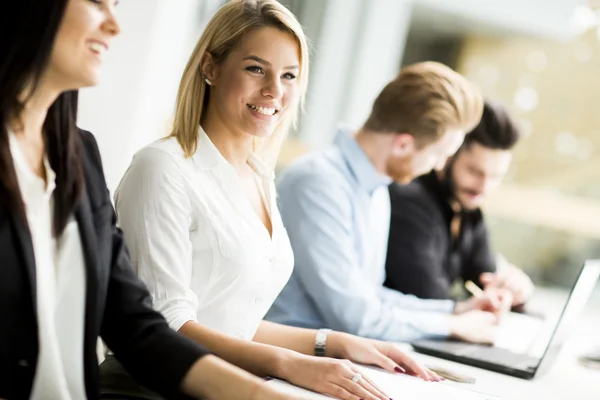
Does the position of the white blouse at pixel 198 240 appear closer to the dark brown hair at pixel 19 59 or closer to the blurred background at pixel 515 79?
the dark brown hair at pixel 19 59

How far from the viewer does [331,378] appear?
1.46 meters

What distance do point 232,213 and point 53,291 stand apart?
532 mm

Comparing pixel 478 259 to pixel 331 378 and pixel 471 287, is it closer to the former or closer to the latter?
pixel 471 287

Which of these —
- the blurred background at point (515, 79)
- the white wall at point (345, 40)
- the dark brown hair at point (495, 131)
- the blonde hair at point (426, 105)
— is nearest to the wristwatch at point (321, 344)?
the blonde hair at point (426, 105)

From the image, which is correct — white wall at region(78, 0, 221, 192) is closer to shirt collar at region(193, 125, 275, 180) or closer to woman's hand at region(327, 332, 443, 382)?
shirt collar at region(193, 125, 275, 180)

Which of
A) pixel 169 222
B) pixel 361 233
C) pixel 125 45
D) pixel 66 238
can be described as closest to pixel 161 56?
pixel 125 45

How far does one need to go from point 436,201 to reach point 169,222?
1.66 meters

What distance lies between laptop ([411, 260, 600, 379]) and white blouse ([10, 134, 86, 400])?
109 centimetres

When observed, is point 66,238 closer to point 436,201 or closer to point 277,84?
point 277,84

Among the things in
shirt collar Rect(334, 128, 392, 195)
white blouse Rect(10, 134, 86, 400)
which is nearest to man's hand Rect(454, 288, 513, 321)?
shirt collar Rect(334, 128, 392, 195)

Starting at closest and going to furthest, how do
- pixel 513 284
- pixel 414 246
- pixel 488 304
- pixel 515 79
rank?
pixel 488 304 → pixel 414 246 → pixel 513 284 → pixel 515 79

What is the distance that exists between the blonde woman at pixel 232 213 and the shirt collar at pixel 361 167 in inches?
20.8

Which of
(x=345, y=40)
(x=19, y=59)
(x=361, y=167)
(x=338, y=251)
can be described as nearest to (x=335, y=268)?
(x=338, y=251)

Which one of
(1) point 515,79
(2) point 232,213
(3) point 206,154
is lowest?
(2) point 232,213
